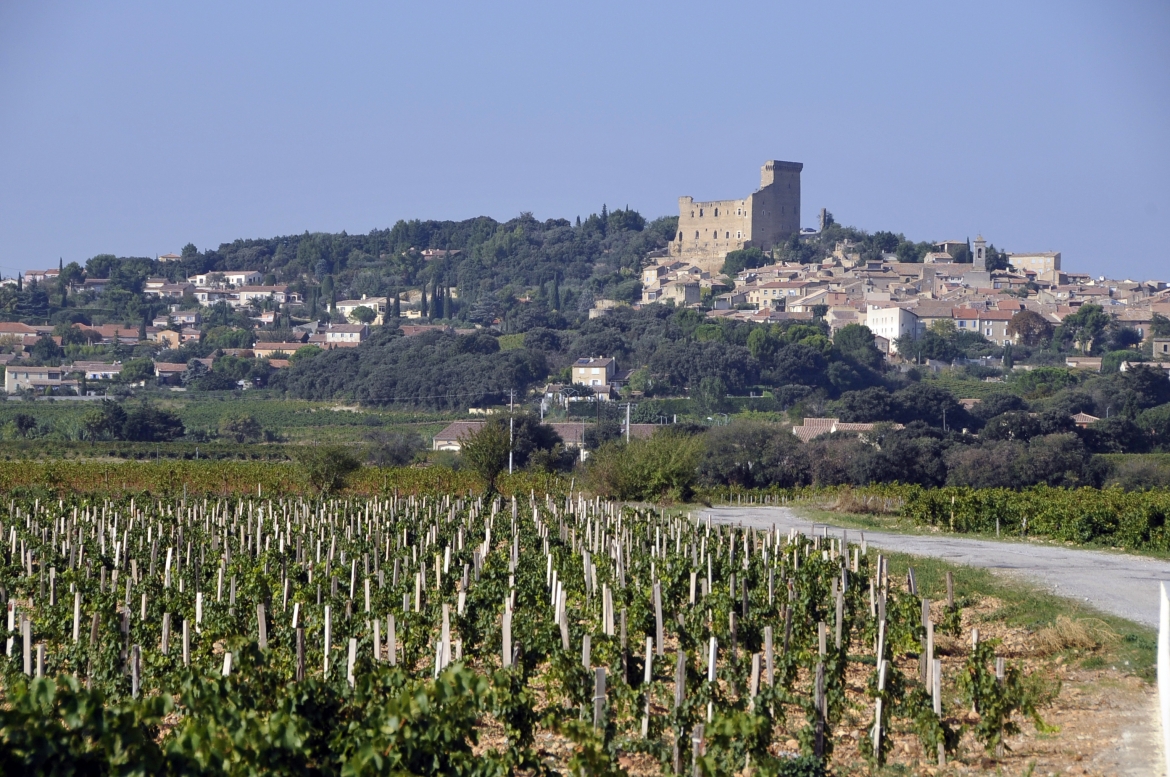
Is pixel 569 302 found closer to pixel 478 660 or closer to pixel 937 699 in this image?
pixel 478 660

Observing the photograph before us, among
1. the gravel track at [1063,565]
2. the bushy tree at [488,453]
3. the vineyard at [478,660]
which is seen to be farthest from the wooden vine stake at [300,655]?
the bushy tree at [488,453]

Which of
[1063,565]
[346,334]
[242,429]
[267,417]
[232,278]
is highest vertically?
[232,278]

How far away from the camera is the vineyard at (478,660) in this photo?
538 cm

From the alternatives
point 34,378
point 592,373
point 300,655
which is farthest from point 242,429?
point 300,655

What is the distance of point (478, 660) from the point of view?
396 inches

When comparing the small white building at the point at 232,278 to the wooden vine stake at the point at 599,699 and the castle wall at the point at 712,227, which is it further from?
the wooden vine stake at the point at 599,699

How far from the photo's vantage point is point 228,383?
78625mm

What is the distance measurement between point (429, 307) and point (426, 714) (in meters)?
116

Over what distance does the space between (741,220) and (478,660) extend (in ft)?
416

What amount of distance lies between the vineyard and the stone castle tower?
392 ft

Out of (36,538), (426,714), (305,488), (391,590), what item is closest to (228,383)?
(305,488)

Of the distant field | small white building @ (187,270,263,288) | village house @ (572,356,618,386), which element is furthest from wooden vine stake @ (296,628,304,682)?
small white building @ (187,270,263,288)

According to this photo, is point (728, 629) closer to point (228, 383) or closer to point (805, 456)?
point (805, 456)

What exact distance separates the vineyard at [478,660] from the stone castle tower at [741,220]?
120 metres
